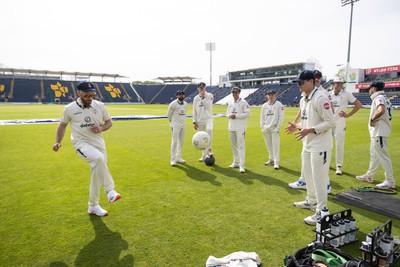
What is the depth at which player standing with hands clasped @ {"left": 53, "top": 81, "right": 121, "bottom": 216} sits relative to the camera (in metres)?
4.73

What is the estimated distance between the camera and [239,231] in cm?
427

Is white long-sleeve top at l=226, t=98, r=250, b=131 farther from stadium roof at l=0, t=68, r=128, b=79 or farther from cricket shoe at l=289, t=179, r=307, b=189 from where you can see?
stadium roof at l=0, t=68, r=128, b=79

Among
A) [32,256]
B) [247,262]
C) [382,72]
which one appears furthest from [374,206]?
[382,72]

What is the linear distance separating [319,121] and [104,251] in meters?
4.07

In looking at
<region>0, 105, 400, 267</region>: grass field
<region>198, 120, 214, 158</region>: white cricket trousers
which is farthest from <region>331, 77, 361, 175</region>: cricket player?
<region>198, 120, 214, 158</region>: white cricket trousers

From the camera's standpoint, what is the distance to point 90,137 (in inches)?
194

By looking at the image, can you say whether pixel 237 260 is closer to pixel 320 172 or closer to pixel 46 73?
pixel 320 172

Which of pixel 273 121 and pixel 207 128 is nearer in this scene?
pixel 273 121

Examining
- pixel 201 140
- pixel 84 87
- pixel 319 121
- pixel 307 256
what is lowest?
pixel 307 256

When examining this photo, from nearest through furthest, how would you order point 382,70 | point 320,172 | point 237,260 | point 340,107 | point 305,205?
point 237,260, point 320,172, point 305,205, point 340,107, point 382,70

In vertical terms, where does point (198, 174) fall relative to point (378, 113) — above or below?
below

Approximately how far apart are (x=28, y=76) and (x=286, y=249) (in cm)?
8985

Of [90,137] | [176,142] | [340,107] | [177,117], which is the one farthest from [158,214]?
[340,107]

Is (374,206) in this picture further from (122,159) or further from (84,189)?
(122,159)
